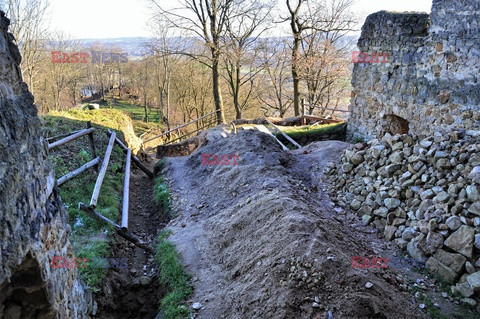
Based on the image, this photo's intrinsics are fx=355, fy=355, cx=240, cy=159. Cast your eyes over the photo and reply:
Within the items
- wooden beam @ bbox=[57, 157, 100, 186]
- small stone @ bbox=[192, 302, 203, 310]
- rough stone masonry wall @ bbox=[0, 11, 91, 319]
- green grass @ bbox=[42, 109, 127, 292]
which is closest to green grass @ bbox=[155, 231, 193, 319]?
small stone @ bbox=[192, 302, 203, 310]

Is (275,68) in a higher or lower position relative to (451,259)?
higher

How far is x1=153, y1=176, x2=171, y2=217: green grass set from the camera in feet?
24.4

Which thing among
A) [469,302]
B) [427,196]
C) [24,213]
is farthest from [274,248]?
[24,213]

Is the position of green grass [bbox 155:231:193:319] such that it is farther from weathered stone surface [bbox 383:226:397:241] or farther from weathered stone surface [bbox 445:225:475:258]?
weathered stone surface [bbox 445:225:475:258]

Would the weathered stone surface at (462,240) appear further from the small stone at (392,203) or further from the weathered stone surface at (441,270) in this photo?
the small stone at (392,203)

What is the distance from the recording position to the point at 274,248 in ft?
14.9

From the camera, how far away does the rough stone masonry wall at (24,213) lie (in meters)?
Answer: 2.08

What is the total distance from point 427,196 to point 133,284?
4.44 meters

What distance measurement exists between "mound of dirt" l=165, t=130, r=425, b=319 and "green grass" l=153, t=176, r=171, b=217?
0.64 ft

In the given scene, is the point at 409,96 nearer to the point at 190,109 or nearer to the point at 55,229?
the point at 55,229

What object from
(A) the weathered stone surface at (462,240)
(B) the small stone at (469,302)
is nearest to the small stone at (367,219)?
(A) the weathered stone surface at (462,240)

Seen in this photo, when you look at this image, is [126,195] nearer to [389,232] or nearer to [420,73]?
[389,232]

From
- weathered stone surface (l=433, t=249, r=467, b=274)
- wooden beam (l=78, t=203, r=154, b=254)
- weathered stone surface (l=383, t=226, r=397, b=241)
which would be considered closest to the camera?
weathered stone surface (l=433, t=249, r=467, b=274)

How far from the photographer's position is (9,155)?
2.18 metres
